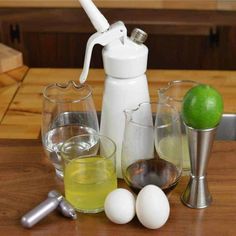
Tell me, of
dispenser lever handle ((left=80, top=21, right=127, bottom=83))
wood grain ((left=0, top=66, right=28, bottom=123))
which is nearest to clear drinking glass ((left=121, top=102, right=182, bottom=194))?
dispenser lever handle ((left=80, top=21, right=127, bottom=83))

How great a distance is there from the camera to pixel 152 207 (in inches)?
34.4

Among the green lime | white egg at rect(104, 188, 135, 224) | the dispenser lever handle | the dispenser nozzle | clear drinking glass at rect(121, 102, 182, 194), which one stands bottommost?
white egg at rect(104, 188, 135, 224)

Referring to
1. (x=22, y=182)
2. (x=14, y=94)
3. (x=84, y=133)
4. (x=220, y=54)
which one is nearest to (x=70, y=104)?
(x=84, y=133)

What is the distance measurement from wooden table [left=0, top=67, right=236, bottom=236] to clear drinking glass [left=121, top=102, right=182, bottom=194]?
0.05m

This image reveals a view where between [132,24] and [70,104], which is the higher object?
[70,104]

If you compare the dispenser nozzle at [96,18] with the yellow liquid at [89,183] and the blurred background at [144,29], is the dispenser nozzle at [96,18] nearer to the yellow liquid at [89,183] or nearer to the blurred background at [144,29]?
the yellow liquid at [89,183]

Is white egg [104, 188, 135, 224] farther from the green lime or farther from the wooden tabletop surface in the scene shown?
the wooden tabletop surface

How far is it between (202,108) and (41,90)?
2.56 ft

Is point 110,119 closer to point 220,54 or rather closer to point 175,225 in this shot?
point 175,225

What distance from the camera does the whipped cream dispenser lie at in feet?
3.20

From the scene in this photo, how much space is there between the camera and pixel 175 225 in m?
0.92

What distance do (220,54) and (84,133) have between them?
4.25 feet

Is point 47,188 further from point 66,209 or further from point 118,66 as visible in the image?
point 118,66

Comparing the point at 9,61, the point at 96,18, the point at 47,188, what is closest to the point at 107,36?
the point at 96,18
